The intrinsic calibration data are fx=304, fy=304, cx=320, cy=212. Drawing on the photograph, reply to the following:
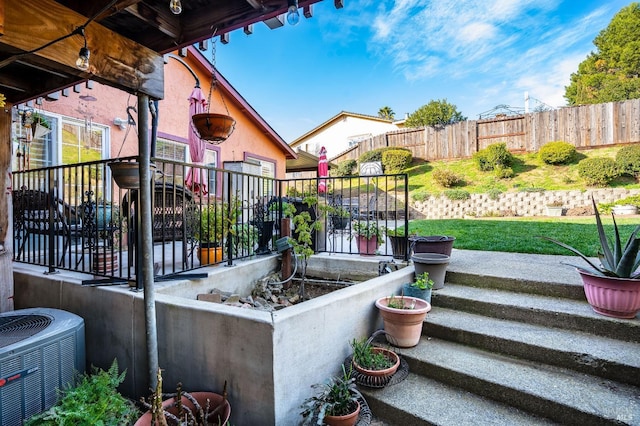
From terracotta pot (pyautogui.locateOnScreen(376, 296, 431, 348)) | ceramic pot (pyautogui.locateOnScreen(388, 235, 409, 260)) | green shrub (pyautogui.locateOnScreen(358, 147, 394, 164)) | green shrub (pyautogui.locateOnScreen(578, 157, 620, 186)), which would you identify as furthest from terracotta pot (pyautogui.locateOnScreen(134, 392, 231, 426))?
green shrub (pyautogui.locateOnScreen(358, 147, 394, 164))

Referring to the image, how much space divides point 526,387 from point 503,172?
1253 centimetres

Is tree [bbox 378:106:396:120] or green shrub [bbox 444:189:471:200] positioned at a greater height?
tree [bbox 378:106:396:120]

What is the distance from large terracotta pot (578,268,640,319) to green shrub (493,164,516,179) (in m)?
11.6

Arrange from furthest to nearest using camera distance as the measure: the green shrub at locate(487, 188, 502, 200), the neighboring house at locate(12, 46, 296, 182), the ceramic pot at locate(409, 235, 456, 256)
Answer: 1. the green shrub at locate(487, 188, 502, 200)
2. the neighboring house at locate(12, 46, 296, 182)
3. the ceramic pot at locate(409, 235, 456, 256)

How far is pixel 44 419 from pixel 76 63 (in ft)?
6.03

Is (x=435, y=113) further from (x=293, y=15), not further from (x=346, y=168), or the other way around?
(x=293, y=15)

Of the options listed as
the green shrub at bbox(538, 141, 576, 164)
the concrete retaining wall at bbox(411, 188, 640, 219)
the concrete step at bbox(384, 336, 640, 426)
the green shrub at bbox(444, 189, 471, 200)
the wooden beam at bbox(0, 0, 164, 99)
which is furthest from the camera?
the green shrub at bbox(538, 141, 576, 164)

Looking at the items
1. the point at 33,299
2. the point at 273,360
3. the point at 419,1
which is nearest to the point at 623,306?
the point at 273,360

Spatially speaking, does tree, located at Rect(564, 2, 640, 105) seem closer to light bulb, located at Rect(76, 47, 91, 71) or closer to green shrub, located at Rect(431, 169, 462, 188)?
green shrub, located at Rect(431, 169, 462, 188)

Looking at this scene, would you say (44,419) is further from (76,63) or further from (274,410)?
(76,63)

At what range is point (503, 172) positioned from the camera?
12.3 m

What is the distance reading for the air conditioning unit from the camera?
1.67 m

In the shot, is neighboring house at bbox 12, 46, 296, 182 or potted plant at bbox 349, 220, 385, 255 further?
neighboring house at bbox 12, 46, 296, 182

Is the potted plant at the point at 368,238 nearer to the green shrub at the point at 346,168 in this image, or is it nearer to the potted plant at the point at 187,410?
the potted plant at the point at 187,410
